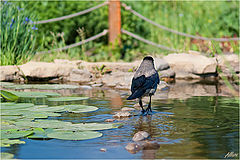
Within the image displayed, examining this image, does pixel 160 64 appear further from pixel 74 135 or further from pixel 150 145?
pixel 150 145

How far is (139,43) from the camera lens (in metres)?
10.7

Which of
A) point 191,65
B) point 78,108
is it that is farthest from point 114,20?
point 78,108

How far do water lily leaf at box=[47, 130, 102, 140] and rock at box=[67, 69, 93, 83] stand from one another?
4189 millimetres

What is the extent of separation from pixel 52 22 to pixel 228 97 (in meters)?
5.62

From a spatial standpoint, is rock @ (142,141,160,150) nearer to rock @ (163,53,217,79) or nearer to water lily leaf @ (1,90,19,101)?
water lily leaf @ (1,90,19,101)

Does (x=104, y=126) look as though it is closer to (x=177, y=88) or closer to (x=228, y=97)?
(x=228, y=97)

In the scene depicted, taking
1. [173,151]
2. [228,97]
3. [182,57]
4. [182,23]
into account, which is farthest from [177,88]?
[182,23]

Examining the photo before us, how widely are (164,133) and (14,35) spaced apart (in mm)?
5007

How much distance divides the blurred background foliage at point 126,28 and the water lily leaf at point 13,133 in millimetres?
5444

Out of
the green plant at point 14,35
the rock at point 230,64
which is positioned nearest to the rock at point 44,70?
the green plant at point 14,35

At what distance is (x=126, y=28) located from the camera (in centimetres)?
1002

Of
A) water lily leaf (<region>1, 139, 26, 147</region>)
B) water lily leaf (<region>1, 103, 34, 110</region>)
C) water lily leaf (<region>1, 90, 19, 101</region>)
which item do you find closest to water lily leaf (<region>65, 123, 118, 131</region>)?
water lily leaf (<region>1, 139, 26, 147</region>)

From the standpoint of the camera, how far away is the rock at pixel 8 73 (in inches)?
295

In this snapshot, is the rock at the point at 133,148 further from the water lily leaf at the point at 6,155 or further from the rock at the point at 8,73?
the rock at the point at 8,73
